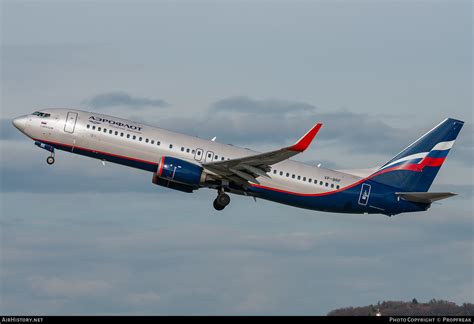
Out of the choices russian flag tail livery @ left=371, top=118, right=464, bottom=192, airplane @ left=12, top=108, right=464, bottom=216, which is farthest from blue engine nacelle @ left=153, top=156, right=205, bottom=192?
russian flag tail livery @ left=371, top=118, right=464, bottom=192

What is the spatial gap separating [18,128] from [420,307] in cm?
3122

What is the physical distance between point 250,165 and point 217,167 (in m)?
2.23

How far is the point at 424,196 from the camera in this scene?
233ft

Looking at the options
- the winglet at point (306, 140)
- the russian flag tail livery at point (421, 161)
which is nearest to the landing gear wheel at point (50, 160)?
the winglet at point (306, 140)

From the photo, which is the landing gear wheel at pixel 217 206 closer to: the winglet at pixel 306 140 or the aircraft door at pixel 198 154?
the aircraft door at pixel 198 154

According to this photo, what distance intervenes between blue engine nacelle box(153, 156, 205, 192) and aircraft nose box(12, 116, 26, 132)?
32.8 ft

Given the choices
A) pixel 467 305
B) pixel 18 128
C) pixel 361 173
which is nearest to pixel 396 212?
pixel 361 173

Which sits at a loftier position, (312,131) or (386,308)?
(312,131)

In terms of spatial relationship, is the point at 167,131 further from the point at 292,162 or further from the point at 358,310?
the point at 358,310

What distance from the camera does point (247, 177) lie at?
6825cm

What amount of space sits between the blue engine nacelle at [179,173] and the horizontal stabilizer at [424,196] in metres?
15.1

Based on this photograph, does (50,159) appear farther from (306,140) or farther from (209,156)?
(306,140)

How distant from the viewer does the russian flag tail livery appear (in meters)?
73.8

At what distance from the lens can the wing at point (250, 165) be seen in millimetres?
64875
